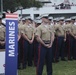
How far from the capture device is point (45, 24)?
366 inches

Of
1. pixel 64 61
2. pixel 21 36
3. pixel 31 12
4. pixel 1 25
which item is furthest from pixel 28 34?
pixel 31 12

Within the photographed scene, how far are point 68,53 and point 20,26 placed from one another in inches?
113

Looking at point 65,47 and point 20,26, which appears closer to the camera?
point 20,26

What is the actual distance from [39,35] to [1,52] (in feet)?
3.87

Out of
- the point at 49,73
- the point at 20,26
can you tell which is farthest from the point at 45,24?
the point at 20,26

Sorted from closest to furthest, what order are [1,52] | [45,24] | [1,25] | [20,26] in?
[1,52] < [45,24] < [1,25] < [20,26]

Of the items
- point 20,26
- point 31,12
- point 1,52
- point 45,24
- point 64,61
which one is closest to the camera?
point 1,52

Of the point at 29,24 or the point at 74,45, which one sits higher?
the point at 29,24

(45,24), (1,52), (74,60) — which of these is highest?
(45,24)

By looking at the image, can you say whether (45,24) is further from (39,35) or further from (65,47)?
(65,47)

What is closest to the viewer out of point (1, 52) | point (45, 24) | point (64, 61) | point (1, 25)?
point (1, 52)

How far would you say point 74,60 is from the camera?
13547mm

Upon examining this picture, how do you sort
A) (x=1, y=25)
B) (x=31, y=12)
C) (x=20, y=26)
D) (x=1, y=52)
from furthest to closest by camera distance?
(x=31, y=12) → (x=20, y=26) → (x=1, y=25) → (x=1, y=52)

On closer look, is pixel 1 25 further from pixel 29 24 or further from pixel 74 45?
pixel 74 45
